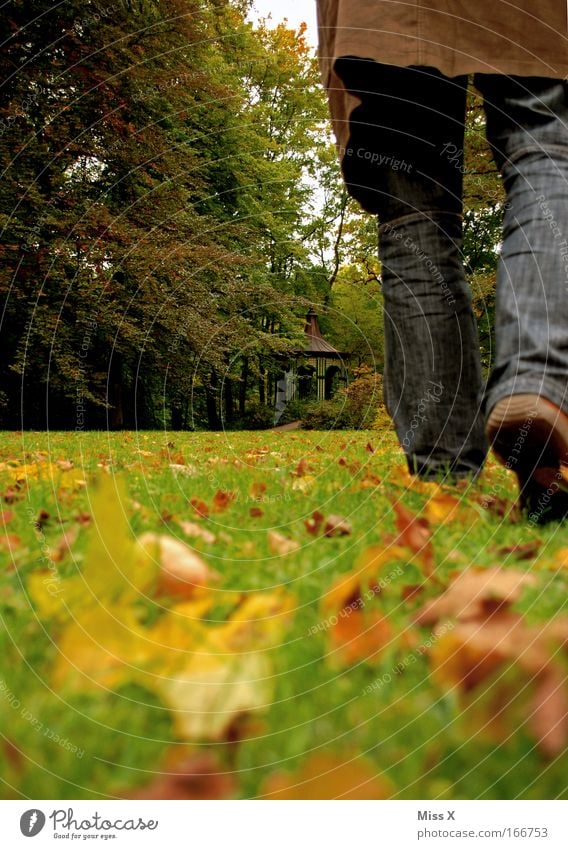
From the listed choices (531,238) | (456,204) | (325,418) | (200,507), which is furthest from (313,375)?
(531,238)

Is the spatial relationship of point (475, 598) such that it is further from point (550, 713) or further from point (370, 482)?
point (370, 482)

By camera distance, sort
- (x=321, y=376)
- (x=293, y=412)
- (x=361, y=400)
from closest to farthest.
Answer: (x=361, y=400) < (x=293, y=412) < (x=321, y=376)

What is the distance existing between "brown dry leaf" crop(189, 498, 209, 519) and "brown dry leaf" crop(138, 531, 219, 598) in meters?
0.58

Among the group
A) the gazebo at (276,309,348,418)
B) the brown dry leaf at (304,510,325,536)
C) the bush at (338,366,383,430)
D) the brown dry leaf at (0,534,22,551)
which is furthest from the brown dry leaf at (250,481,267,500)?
the gazebo at (276,309,348,418)

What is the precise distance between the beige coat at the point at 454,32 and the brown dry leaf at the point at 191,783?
5.57 feet

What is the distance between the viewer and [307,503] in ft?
5.95

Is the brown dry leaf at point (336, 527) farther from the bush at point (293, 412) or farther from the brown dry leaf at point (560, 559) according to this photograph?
the bush at point (293, 412)

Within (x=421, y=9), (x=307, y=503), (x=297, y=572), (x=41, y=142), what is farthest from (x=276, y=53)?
(x=297, y=572)

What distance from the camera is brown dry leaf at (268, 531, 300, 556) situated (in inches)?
50.9

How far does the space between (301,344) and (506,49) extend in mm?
12665

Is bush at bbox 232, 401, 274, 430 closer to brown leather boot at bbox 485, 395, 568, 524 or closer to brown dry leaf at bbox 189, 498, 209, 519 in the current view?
brown dry leaf at bbox 189, 498, 209, 519

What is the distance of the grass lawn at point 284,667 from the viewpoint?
601 mm

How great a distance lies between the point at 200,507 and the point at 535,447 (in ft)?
2.71

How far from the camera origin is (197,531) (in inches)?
57.1
